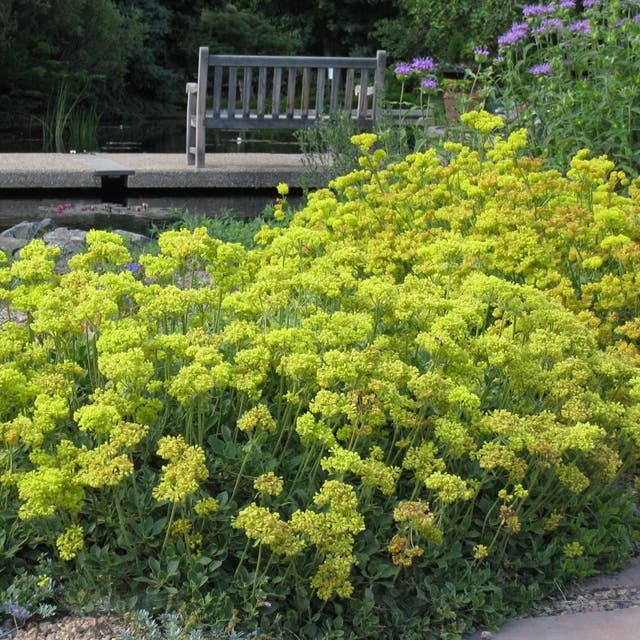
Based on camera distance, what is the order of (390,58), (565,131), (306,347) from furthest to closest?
(390,58) → (565,131) → (306,347)

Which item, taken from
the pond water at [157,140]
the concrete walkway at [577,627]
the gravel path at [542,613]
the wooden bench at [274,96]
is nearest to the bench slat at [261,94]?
the wooden bench at [274,96]

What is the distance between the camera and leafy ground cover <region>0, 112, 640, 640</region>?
2355 millimetres

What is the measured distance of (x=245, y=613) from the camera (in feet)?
8.04

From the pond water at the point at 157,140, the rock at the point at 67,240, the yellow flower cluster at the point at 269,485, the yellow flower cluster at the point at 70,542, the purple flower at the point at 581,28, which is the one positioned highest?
the purple flower at the point at 581,28

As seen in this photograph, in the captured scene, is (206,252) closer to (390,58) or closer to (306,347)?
(306,347)

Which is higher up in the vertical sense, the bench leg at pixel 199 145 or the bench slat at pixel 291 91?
the bench slat at pixel 291 91

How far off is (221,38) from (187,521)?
30.5 m

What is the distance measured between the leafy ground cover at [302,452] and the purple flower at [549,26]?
14.9ft

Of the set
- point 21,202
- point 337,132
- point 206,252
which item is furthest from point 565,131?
point 21,202

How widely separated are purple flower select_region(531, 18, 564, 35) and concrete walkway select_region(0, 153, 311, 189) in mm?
2636

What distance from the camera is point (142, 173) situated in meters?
10.0

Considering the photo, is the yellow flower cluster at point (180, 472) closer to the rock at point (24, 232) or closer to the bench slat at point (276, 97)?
the rock at point (24, 232)

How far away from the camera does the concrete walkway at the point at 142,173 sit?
9.67 m

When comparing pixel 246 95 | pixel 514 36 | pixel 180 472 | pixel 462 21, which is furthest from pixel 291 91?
pixel 462 21
